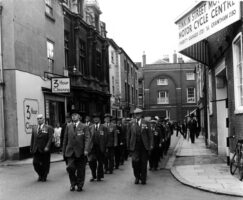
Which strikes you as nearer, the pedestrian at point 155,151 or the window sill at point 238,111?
the window sill at point 238,111

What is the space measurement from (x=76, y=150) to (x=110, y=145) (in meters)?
3.45

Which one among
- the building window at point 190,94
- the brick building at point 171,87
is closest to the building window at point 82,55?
the brick building at point 171,87

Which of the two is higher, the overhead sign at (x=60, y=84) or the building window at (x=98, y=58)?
the building window at (x=98, y=58)

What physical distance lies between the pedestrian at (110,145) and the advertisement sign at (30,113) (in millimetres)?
6641

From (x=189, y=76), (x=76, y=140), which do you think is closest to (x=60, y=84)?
(x=76, y=140)

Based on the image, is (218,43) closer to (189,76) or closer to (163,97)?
(189,76)

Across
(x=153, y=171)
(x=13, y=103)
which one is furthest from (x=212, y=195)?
(x=13, y=103)

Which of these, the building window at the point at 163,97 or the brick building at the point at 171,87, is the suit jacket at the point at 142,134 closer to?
the brick building at the point at 171,87

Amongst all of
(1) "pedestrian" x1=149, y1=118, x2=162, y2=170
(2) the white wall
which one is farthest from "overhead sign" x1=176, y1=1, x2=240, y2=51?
(2) the white wall

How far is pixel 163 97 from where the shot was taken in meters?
66.3

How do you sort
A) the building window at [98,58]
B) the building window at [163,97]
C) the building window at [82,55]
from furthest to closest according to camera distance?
the building window at [163,97] → the building window at [98,58] → the building window at [82,55]

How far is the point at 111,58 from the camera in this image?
39.0 meters

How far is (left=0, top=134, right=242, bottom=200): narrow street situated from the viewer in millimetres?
8477

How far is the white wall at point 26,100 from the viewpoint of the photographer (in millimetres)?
18109
